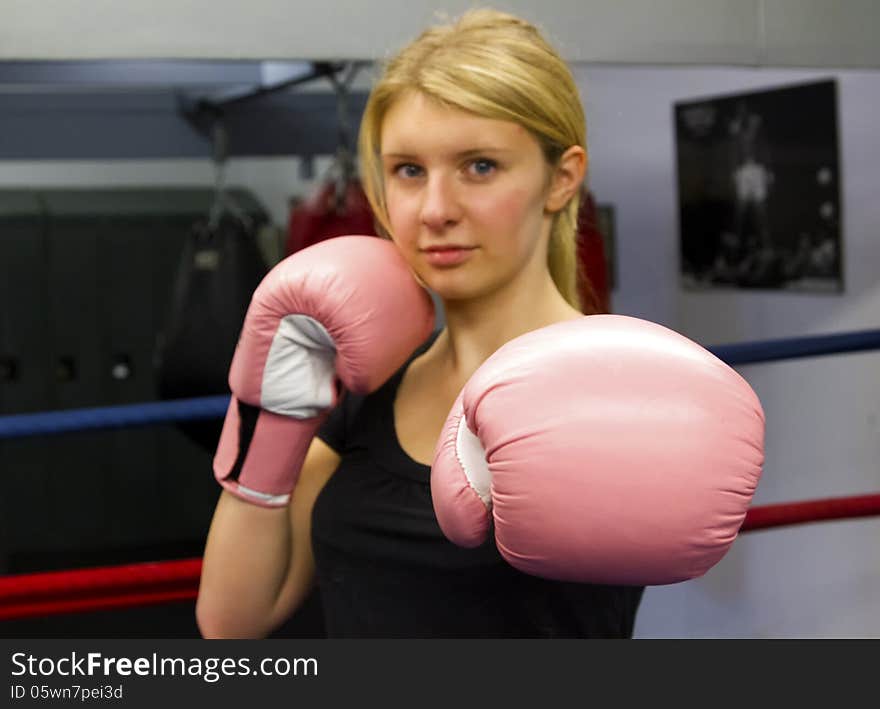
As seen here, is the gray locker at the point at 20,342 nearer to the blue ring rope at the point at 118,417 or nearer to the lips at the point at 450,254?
the blue ring rope at the point at 118,417

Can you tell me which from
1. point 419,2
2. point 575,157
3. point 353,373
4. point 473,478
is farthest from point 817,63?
point 473,478

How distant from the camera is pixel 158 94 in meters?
2.80

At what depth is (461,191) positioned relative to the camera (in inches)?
34.2

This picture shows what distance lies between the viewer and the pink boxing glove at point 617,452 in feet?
2.27

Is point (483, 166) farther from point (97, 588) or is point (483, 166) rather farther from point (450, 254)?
point (97, 588)

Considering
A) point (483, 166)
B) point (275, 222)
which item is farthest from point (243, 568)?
point (275, 222)

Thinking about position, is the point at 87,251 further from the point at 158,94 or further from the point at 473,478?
the point at 473,478

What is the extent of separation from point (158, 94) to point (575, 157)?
2.09 metres

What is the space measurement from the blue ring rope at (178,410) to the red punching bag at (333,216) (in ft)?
2.98

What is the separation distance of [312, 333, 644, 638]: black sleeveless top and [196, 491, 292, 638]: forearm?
0.18ft

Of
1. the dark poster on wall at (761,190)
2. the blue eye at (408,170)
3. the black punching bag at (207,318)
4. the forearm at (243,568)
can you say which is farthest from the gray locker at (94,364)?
the blue eye at (408,170)

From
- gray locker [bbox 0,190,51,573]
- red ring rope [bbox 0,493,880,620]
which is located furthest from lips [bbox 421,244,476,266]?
gray locker [bbox 0,190,51,573]

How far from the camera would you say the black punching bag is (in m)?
2.41

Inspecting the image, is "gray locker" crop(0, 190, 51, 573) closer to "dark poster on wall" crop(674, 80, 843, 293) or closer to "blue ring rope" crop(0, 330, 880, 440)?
"dark poster on wall" crop(674, 80, 843, 293)
